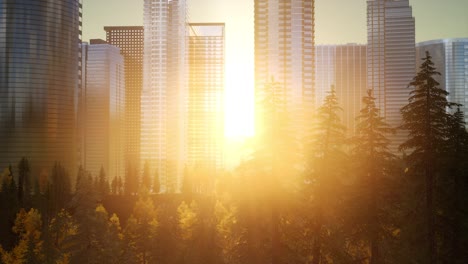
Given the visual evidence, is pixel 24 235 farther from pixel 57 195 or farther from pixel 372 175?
pixel 372 175

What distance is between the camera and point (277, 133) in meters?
40.8

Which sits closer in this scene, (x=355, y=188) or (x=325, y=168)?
(x=355, y=188)

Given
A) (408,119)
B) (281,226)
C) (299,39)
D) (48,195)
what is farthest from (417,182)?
(299,39)

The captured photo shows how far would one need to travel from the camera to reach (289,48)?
182 meters

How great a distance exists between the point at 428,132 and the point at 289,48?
147 meters

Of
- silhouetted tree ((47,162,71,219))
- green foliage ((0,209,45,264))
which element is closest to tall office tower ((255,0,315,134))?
silhouetted tree ((47,162,71,219))

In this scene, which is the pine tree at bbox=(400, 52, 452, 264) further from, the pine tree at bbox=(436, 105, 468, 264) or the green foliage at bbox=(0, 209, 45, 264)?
the green foliage at bbox=(0, 209, 45, 264)

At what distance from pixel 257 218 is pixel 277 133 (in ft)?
21.3

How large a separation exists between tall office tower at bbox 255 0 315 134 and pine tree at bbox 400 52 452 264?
141 metres

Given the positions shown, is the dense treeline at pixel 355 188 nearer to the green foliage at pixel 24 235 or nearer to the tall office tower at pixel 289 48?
the green foliage at pixel 24 235

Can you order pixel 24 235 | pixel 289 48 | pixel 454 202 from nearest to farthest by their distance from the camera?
pixel 454 202, pixel 24 235, pixel 289 48

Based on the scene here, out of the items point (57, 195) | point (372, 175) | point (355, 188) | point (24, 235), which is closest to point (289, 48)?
point (57, 195)

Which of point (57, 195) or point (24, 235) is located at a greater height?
point (57, 195)

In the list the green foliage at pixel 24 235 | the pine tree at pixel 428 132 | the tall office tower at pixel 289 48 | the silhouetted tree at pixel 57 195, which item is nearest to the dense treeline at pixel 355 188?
the pine tree at pixel 428 132
